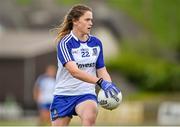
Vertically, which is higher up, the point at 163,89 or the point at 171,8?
the point at 171,8

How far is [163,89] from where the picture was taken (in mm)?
43344

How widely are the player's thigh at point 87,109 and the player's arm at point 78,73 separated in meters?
0.36

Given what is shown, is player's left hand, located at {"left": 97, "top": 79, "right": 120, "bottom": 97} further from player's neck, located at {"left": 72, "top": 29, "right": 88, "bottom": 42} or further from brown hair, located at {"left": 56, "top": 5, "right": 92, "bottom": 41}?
brown hair, located at {"left": 56, "top": 5, "right": 92, "bottom": 41}

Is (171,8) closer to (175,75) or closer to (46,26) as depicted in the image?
(175,75)

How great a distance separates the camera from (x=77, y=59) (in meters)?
11.4

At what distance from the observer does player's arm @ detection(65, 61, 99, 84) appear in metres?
11.0

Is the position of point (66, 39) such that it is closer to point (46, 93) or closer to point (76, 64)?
point (76, 64)

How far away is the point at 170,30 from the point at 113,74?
6.29m

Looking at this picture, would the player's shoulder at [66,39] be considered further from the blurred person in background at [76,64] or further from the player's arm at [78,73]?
the player's arm at [78,73]

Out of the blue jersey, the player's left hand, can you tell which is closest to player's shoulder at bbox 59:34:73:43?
the blue jersey

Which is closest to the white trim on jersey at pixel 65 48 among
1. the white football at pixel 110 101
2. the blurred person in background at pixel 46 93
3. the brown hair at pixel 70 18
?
the brown hair at pixel 70 18

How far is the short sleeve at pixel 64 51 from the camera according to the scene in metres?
11.3

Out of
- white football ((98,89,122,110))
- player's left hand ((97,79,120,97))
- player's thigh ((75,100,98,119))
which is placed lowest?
player's thigh ((75,100,98,119))

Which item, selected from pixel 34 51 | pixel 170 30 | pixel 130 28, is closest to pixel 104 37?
pixel 130 28
